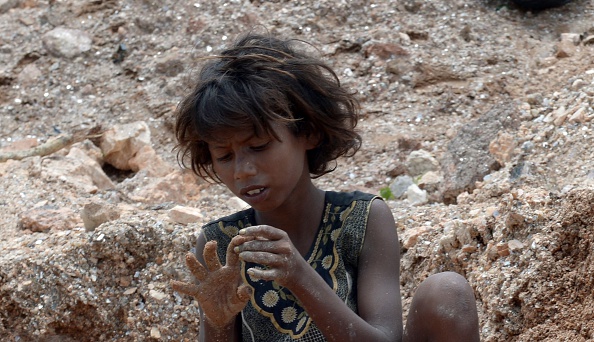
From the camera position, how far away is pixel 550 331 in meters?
2.92

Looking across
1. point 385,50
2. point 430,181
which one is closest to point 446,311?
point 430,181

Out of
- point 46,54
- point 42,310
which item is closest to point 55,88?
point 46,54

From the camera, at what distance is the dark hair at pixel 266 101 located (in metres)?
2.42

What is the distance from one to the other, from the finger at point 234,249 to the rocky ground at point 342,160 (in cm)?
81

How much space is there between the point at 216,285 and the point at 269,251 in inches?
6.2

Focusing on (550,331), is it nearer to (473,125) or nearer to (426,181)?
(426,181)

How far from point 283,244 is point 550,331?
1.16 metres

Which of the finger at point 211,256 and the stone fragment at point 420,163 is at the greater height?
the finger at point 211,256

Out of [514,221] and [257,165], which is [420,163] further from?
[257,165]

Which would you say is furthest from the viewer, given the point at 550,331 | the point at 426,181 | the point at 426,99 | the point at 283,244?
the point at 426,99

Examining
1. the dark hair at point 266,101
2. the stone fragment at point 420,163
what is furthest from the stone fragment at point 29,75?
the dark hair at point 266,101

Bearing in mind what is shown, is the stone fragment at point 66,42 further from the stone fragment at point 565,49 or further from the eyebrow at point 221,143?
the eyebrow at point 221,143

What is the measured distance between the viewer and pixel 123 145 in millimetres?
5328

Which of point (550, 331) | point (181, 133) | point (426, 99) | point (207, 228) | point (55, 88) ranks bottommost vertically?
point (55, 88)
